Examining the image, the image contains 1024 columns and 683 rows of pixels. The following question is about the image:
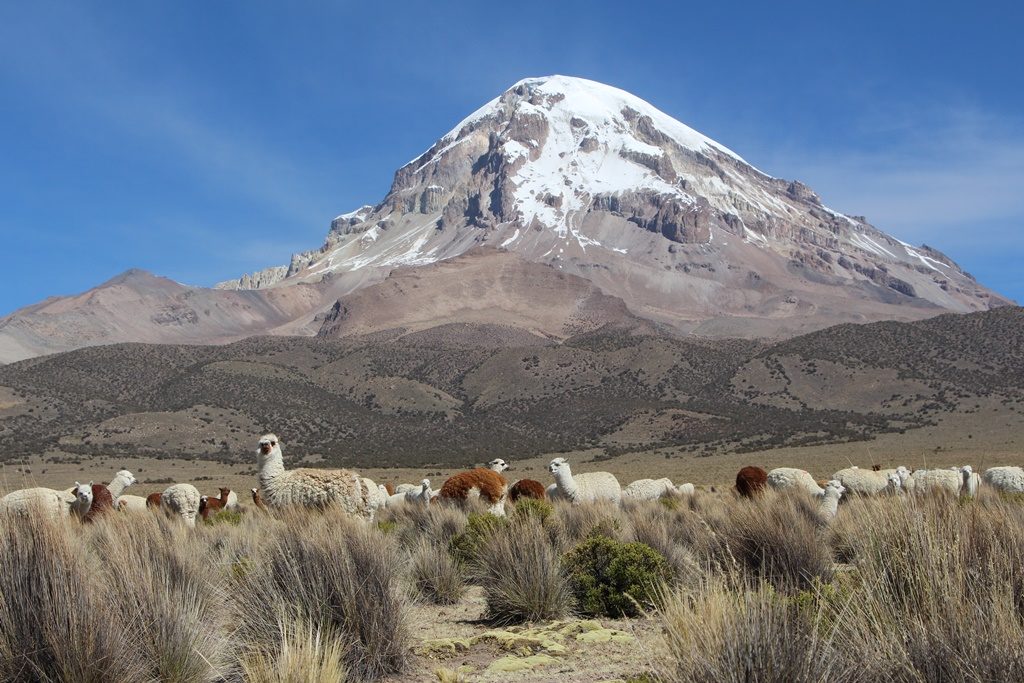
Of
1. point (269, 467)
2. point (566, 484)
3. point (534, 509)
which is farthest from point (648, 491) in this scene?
point (269, 467)

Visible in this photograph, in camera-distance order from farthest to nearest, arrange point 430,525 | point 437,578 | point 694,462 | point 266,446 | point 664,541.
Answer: point 694,462 → point 430,525 → point 266,446 → point 664,541 → point 437,578

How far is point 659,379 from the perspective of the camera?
362ft

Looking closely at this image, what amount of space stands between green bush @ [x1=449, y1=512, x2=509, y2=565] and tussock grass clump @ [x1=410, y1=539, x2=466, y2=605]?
1.46ft

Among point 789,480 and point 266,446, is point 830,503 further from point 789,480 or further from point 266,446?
point 266,446

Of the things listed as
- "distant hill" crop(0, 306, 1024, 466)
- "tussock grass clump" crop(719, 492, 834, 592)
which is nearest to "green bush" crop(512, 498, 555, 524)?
"tussock grass clump" crop(719, 492, 834, 592)

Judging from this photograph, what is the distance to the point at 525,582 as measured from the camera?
923 cm

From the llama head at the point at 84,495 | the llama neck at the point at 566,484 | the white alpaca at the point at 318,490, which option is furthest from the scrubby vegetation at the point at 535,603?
the llama neck at the point at 566,484

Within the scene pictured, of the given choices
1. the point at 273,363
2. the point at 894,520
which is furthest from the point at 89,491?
the point at 273,363

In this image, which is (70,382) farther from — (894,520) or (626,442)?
(894,520)

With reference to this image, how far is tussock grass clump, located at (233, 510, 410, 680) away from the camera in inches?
259

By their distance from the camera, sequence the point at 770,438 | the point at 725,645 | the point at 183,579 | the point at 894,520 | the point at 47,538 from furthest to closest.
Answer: the point at 770,438, the point at 183,579, the point at 894,520, the point at 47,538, the point at 725,645

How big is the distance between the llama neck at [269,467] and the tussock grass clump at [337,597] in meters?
6.51

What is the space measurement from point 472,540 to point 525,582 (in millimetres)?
3081

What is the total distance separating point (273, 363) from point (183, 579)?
4607 inches
